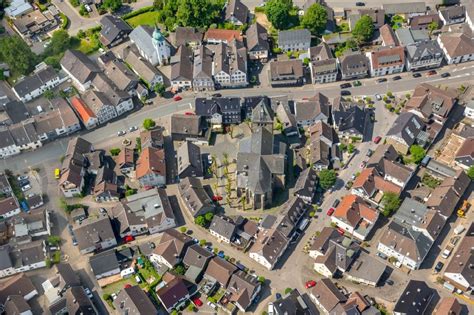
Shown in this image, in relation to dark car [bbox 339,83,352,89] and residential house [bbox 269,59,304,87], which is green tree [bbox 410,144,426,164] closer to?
dark car [bbox 339,83,352,89]

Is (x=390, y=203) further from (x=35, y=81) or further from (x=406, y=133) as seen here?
(x=35, y=81)

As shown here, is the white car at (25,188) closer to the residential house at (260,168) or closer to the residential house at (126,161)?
the residential house at (126,161)

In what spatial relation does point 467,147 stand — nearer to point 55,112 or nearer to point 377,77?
point 377,77

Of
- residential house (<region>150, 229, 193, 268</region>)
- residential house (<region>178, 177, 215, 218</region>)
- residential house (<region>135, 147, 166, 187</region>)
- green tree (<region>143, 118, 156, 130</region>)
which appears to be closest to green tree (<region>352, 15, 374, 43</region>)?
green tree (<region>143, 118, 156, 130</region>)

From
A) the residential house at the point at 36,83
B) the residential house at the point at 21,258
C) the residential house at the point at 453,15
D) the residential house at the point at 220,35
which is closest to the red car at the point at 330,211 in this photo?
the residential house at the point at 21,258

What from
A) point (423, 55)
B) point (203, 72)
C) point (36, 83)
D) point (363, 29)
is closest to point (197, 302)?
point (203, 72)
